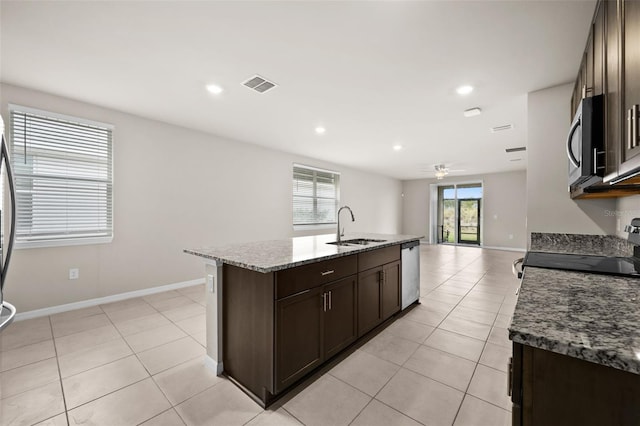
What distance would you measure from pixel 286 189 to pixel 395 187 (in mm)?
5772

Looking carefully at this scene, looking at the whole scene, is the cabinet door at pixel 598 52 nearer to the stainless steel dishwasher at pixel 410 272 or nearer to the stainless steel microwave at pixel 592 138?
the stainless steel microwave at pixel 592 138

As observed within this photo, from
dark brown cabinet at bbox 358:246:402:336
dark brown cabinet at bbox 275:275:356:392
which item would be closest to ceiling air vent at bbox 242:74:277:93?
dark brown cabinet at bbox 358:246:402:336

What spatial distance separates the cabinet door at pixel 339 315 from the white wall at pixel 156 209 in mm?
3102

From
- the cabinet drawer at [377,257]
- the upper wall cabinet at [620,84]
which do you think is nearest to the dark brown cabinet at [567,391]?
the upper wall cabinet at [620,84]

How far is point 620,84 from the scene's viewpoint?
3.46 feet

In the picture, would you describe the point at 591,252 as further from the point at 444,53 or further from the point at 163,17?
the point at 163,17

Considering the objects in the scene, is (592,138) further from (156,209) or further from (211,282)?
(156,209)

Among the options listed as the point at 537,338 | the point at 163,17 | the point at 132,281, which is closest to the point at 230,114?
the point at 163,17

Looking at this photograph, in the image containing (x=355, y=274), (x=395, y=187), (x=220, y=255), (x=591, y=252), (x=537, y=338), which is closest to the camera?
(x=537, y=338)

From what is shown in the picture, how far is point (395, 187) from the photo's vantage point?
1054 centimetres

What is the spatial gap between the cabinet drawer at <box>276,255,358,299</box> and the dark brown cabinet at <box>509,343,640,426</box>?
1270 millimetres

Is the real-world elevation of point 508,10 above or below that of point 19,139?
above

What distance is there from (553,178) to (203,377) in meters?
3.57

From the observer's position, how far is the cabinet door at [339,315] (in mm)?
2168
